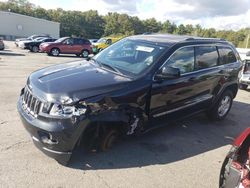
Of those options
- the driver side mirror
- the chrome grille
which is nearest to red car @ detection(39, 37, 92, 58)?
the chrome grille

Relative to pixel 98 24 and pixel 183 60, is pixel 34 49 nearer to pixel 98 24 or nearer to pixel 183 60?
pixel 183 60

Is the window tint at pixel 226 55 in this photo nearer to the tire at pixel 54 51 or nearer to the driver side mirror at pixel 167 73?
the driver side mirror at pixel 167 73

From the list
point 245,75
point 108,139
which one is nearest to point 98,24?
point 245,75

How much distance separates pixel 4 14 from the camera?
5222 centimetres

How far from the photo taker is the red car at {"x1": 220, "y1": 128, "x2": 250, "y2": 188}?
2678 mm

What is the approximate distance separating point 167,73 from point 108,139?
4.44 feet

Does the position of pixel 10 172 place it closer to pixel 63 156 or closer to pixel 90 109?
pixel 63 156

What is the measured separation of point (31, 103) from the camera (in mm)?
3965

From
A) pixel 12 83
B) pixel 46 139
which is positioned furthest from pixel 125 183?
pixel 12 83

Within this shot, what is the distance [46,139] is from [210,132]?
3535 millimetres

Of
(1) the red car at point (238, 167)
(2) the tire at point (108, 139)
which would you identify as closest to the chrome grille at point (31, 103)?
(2) the tire at point (108, 139)

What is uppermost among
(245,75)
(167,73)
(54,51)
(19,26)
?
(167,73)

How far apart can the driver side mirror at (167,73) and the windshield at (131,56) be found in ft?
0.67

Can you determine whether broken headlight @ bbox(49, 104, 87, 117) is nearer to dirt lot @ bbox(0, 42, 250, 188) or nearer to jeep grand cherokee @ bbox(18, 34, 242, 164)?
jeep grand cherokee @ bbox(18, 34, 242, 164)
